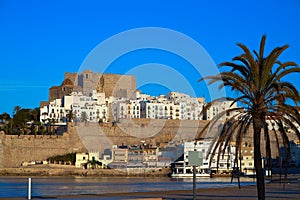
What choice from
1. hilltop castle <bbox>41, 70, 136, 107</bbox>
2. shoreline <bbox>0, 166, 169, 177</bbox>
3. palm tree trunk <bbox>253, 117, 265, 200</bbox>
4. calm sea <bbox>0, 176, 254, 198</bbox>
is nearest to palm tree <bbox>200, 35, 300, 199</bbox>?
palm tree trunk <bbox>253, 117, 265, 200</bbox>

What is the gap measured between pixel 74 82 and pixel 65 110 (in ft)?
51.9

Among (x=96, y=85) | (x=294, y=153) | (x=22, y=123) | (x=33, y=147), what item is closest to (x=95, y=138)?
(x=33, y=147)

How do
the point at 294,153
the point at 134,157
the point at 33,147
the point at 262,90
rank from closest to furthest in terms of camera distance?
1. the point at 262,90
2. the point at 33,147
3. the point at 134,157
4. the point at 294,153

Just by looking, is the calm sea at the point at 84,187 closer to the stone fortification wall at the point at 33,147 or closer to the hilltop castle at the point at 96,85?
the stone fortification wall at the point at 33,147

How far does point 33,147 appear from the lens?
190 ft

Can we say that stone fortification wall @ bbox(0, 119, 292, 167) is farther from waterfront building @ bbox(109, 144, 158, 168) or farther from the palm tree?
the palm tree

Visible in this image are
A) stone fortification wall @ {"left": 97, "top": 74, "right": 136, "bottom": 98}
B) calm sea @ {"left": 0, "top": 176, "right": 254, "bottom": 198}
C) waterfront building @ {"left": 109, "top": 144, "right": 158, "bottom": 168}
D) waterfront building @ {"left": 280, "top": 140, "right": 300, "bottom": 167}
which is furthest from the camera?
stone fortification wall @ {"left": 97, "top": 74, "right": 136, "bottom": 98}

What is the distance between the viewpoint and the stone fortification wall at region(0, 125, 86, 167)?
185 feet

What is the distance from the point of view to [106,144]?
2576 inches

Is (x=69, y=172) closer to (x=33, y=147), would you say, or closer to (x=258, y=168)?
(x=33, y=147)

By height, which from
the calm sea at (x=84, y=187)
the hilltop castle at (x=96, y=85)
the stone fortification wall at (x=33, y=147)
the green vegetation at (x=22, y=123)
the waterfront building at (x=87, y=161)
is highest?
the hilltop castle at (x=96, y=85)

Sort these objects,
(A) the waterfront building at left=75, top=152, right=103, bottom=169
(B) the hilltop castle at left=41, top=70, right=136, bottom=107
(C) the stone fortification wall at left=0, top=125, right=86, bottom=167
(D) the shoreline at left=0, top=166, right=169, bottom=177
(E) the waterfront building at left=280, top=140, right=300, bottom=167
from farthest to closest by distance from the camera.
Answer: (B) the hilltop castle at left=41, top=70, right=136, bottom=107, (E) the waterfront building at left=280, top=140, right=300, bottom=167, (A) the waterfront building at left=75, top=152, right=103, bottom=169, (C) the stone fortification wall at left=0, top=125, right=86, bottom=167, (D) the shoreline at left=0, top=166, right=169, bottom=177

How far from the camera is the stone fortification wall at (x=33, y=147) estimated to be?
56.3 metres

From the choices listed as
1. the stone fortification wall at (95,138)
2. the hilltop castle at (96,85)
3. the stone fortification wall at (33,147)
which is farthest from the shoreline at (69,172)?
the hilltop castle at (96,85)
